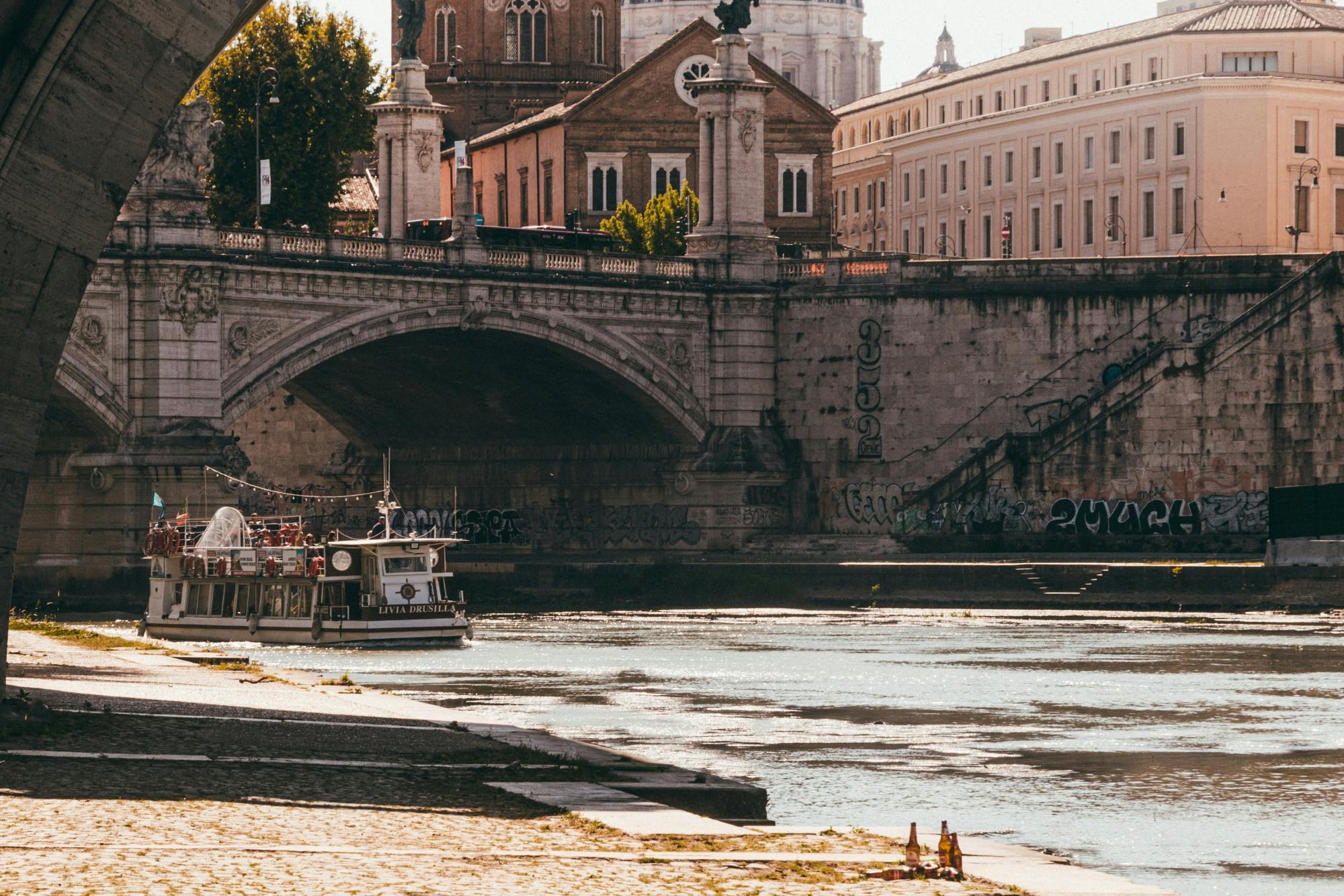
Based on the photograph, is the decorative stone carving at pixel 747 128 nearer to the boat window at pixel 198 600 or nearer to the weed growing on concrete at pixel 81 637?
the boat window at pixel 198 600

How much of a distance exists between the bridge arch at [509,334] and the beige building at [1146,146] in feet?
85.2

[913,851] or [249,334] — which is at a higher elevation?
[249,334]

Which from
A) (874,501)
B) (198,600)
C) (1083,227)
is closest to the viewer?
(198,600)

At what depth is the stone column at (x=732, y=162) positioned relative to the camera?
75.4m

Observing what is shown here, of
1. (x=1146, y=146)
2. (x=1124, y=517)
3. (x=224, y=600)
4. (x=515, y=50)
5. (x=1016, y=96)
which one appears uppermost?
(x=515, y=50)

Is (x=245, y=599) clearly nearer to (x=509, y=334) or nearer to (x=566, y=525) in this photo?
(x=509, y=334)

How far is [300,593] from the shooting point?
54.6m

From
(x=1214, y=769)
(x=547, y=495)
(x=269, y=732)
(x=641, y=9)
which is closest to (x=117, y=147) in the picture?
(x=269, y=732)

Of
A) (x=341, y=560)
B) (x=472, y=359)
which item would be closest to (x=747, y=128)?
(x=472, y=359)

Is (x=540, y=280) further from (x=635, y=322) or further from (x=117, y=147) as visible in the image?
(x=117, y=147)

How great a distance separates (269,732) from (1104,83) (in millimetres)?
92305

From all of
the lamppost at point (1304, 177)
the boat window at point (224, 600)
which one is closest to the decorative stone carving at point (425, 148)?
the boat window at point (224, 600)

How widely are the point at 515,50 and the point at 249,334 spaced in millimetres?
56046

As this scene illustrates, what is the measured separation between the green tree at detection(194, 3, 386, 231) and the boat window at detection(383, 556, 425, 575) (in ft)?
107
